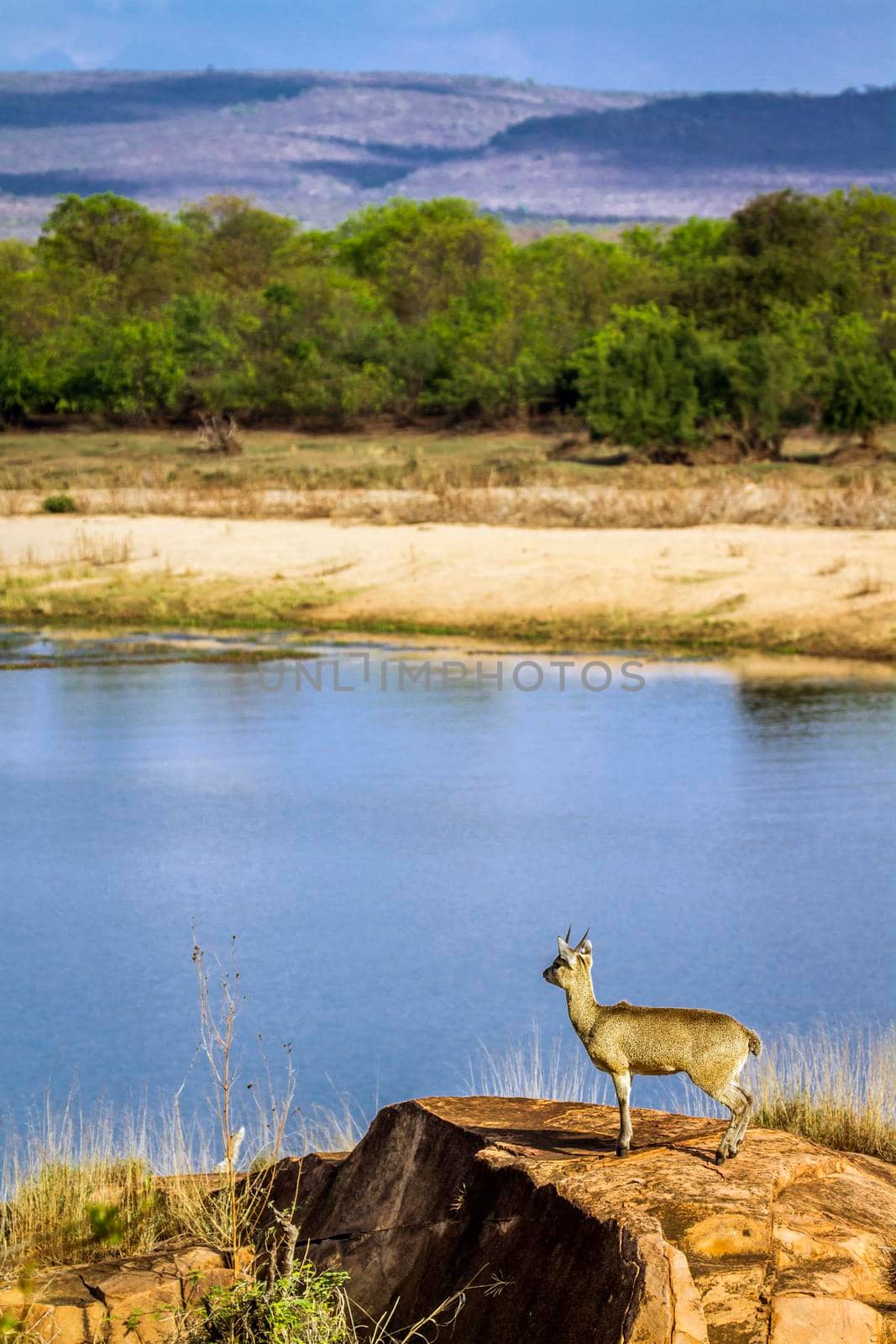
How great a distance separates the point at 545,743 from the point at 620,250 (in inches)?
2807

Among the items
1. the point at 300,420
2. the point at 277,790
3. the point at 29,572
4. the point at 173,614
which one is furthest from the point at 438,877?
the point at 300,420

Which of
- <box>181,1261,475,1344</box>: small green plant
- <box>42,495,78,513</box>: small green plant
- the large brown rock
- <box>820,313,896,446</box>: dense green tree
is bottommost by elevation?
<box>181,1261,475,1344</box>: small green plant

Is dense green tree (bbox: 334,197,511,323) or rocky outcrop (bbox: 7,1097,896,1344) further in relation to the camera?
dense green tree (bbox: 334,197,511,323)

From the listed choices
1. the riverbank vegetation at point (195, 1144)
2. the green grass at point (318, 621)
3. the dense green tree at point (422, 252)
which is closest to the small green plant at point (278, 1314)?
the riverbank vegetation at point (195, 1144)

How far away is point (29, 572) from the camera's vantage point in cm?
2916

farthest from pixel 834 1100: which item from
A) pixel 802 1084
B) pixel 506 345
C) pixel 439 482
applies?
pixel 506 345

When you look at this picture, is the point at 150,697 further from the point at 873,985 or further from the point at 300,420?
the point at 300,420

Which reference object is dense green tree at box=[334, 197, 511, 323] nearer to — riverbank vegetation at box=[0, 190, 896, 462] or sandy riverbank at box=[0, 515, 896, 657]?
riverbank vegetation at box=[0, 190, 896, 462]

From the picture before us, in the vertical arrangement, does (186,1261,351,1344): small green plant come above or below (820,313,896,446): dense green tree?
below

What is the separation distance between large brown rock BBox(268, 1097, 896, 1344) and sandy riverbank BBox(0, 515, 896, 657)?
1830 cm

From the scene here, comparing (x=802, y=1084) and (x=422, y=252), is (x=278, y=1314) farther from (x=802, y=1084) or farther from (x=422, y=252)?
(x=422, y=252)

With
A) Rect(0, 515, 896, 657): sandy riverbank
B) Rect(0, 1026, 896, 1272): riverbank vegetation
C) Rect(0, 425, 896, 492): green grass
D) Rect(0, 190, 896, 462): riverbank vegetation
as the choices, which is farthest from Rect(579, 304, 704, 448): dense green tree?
Rect(0, 1026, 896, 1272): riverbank vegetation

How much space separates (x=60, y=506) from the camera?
33562mm

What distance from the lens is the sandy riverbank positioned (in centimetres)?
2459
